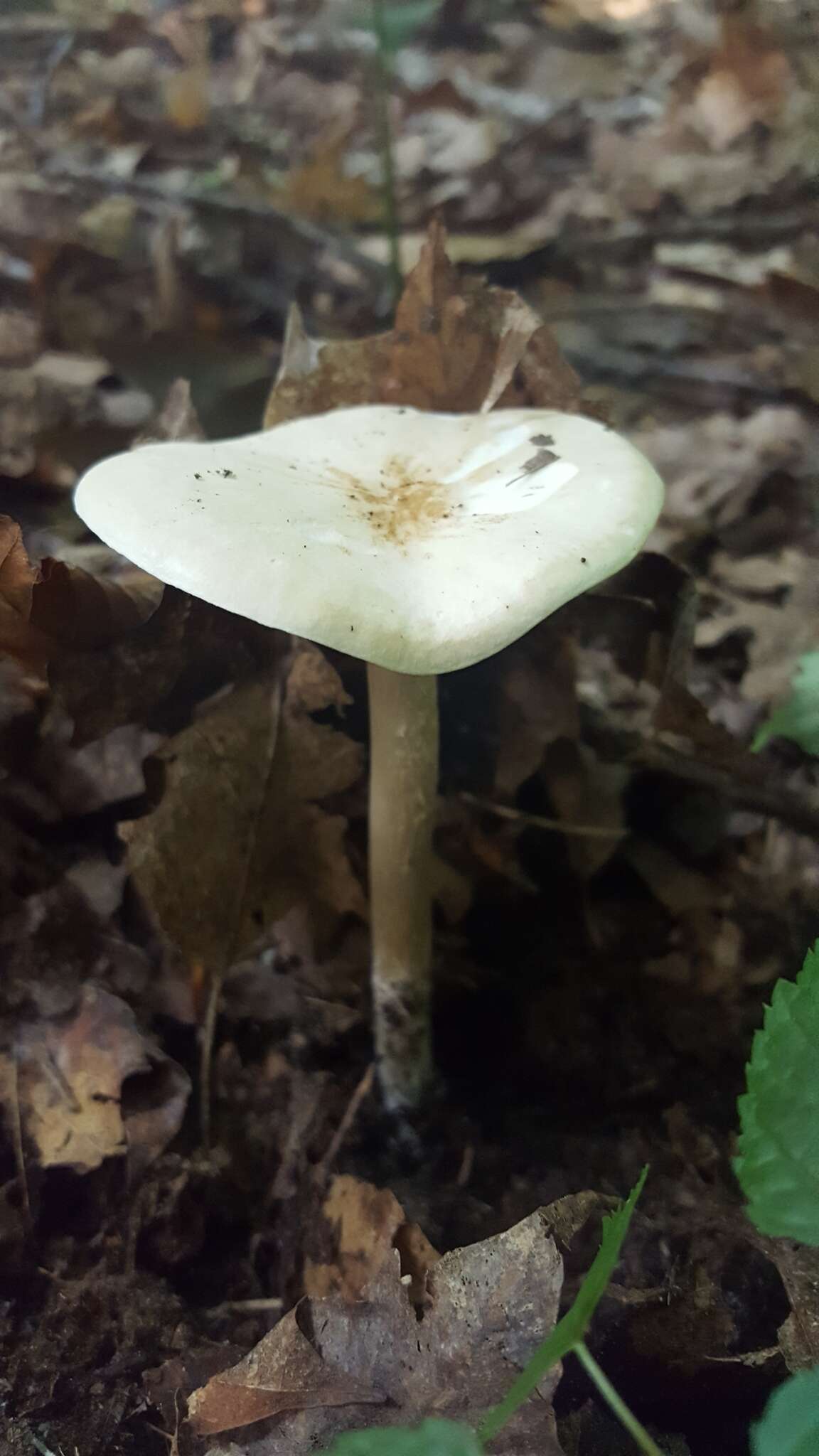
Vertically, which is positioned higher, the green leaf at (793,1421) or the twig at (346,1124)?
the green leaf at (793,1421)

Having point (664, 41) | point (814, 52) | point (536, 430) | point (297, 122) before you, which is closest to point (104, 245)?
point (297, 122)

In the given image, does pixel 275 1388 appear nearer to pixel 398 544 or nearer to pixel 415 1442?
pixel 415 1442

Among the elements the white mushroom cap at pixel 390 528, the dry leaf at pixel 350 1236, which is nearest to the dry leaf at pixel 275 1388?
the dry leaf at pixel 350 1236

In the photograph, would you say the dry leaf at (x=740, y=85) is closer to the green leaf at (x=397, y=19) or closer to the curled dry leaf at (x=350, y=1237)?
the green leaf at (x=397, y=19)

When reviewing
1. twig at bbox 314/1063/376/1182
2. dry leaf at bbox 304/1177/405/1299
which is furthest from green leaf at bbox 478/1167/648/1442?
twig at bbox 314/1063/376/1182

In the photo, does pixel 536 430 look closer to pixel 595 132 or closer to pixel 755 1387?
pixel 755 1387

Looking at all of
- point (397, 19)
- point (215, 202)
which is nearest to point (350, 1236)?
point (397, 19)
